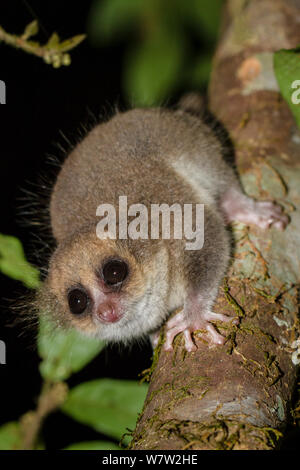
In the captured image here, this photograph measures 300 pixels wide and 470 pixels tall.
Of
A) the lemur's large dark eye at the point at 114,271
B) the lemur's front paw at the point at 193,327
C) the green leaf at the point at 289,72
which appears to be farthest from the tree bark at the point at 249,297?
the green leaf at the point at 289,72

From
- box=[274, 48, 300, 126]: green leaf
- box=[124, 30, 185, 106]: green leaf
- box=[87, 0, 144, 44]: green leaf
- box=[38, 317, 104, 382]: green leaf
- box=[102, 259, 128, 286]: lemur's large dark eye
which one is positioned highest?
box=[87, 0, 144, 44]: green leaf

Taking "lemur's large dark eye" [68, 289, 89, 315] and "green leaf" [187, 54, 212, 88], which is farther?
"green leaf" [187, 54, 212, 88]

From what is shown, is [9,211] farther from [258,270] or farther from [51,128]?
[258,270]

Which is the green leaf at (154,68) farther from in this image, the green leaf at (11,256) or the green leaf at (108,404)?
the green leaf at (108,404)

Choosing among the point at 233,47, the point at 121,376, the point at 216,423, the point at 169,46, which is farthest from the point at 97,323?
the point at 169,46

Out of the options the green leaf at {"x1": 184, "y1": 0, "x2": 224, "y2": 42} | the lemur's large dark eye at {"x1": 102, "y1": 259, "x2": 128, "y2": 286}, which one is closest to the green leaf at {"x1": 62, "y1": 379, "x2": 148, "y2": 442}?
the lemur's large dark eye at {"x1": 102, "y1": 259, "x2": 128, "y2": 286}

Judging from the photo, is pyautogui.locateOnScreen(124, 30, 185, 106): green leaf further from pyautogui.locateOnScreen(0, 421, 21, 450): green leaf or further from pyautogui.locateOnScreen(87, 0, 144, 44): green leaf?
pyautogui.locateOnScreen(0, 421, 21, 450): green leaf

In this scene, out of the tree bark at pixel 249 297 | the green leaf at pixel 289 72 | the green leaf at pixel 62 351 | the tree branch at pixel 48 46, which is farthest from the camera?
the green leaf at pixel 62 351
